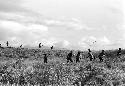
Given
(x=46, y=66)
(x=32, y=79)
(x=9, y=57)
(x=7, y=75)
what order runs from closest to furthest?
1. (x=32, y=79)
2. (x=7, y=75)
3. (x=46, y=66)
4. (x=9, y=57)

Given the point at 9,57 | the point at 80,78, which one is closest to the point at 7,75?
the point at 80,78

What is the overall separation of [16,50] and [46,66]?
28902 mm

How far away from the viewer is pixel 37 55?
6850 cm

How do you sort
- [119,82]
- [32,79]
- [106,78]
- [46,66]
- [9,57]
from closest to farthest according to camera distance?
[119,82] < [106,78] < [32,79] < [46,66] < [9,57]

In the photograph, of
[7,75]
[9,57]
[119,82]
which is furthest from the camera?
[9,57]

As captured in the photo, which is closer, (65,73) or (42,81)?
(42,81)

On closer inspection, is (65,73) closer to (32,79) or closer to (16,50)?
(32,79)

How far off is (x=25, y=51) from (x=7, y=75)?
115 feet

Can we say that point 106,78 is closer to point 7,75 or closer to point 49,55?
point 7,75

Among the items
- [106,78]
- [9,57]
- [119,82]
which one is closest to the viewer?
[119,82]

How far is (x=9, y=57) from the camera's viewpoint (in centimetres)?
6538

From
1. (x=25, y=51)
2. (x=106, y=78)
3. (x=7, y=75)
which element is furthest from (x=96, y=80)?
Result: (x=25, y=51)

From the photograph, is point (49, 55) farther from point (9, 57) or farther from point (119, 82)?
point (119, 82)

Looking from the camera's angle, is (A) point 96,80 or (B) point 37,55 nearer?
(A) point 96,80
